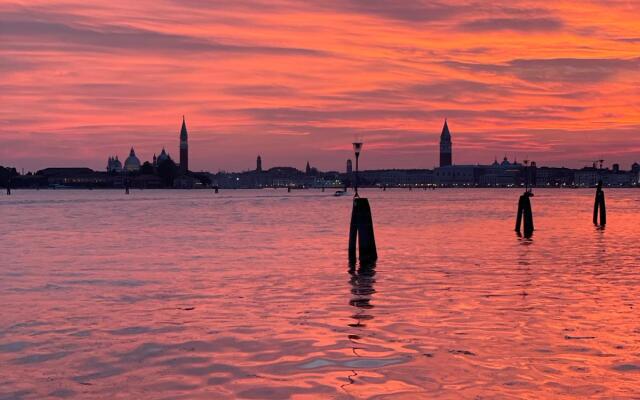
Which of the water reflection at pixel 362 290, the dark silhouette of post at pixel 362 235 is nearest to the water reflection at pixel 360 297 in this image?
the water reflection at pixel 362 290

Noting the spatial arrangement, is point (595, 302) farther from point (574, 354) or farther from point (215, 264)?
point (215, 264)

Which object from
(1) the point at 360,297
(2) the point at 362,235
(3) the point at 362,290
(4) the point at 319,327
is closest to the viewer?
(4) the point at 319,327

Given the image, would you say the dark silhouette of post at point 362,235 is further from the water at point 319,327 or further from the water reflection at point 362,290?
the water reflection at point 362,290

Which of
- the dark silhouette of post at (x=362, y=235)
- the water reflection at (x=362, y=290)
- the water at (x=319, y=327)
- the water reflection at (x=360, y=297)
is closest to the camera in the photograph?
the water at (x=319, y=327)

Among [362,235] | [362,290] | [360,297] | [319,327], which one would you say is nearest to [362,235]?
[362,235]

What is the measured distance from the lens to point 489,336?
14.1 m

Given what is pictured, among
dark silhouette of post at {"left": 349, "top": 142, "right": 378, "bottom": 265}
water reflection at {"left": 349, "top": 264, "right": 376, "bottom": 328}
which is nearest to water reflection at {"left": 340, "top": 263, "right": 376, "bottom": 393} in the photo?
water reflection at {"left": 349, "top": 264, "right": 376, "bottom": 328}

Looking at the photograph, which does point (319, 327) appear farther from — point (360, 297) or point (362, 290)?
point (362, 290)

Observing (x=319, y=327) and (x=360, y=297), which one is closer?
(x=319, y=327)

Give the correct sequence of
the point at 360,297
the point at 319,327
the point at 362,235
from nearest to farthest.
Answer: the point at 319,327 < the point at 360,297 < the point at 362,235

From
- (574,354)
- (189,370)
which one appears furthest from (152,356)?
(574,354)

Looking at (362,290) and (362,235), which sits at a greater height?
(362,235)

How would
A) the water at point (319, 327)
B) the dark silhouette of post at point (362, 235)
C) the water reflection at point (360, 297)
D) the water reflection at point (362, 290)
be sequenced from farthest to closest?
the dark silhouette of post at point (362, 235) → the water reflection at point (362, 290) → the water reflection at point (360, 297) → the water at point (319, 327)

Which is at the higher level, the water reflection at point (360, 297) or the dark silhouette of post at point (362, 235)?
the dark silhouette of post at point (362, 235)
